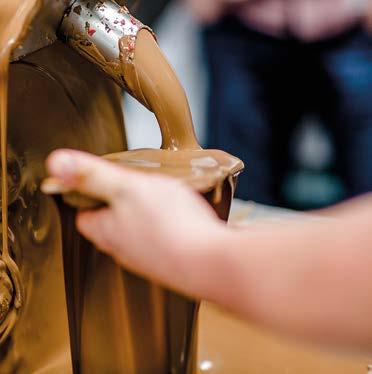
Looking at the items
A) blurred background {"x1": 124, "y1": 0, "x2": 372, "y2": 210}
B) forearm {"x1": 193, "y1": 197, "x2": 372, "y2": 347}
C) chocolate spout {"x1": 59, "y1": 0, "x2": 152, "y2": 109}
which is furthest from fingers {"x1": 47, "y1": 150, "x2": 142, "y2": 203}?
blurred background {"x1": 124, "y1": 0, "x2": 372, "y2": 210}

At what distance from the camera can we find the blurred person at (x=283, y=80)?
1814mm

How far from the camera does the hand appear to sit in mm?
543

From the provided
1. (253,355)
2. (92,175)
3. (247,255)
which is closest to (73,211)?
(92,175)

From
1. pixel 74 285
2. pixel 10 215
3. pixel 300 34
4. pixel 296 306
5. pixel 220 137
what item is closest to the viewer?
pixel 296 306

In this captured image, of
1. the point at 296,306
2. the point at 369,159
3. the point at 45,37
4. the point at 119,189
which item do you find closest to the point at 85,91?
the point at 45,37

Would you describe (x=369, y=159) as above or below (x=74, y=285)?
below

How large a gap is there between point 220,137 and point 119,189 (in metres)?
1.44

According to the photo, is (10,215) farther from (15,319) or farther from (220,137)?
(220,137)

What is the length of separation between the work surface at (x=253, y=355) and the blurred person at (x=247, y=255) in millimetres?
505

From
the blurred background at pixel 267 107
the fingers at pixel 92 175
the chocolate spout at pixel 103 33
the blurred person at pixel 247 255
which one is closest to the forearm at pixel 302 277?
the blurred person at pixel 247 255

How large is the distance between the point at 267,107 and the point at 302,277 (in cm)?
144

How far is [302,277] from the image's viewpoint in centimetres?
52

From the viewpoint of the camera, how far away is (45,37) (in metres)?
0.84

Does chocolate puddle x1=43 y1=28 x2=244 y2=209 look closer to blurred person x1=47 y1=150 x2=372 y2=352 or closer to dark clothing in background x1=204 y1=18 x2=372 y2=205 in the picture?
blurred person x1=47 y1=150 x2=372 y2=352
